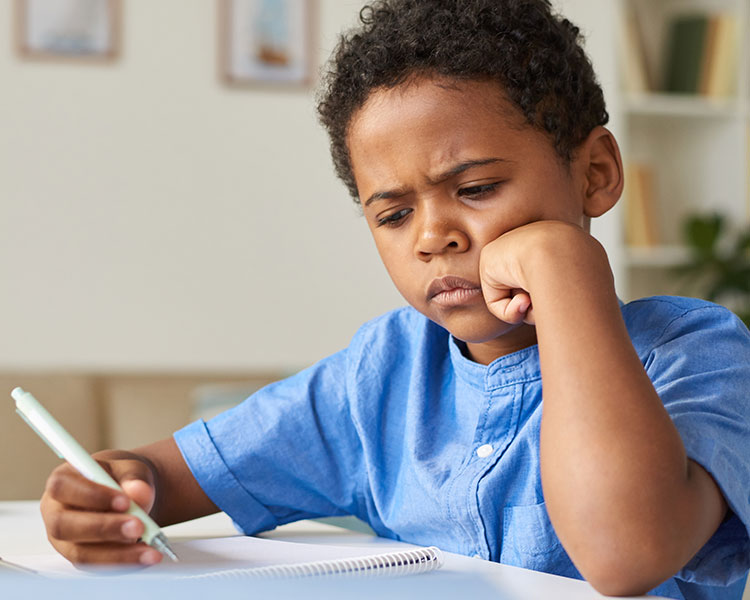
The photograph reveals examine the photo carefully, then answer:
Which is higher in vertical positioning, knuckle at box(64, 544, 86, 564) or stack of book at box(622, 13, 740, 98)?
stack of book at box(622, 13, 740, 98)

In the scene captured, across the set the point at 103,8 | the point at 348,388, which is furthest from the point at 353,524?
the point at 103,8

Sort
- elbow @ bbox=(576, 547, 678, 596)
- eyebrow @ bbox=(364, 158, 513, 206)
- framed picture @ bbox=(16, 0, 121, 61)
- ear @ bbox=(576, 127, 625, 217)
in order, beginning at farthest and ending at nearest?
framed picture @ bbox=(16, 0, 121, 61) < ear @ bbox=(576, 127, 625, 217) < eyebrow @ bbox=(364, 158, 513, 206) < elbow @ bbox=(576, 547, 678, 596)

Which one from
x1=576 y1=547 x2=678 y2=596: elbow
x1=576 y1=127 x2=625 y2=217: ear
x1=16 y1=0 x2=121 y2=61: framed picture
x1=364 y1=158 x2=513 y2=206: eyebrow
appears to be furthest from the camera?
x1=16 y1=0 x2=121 y2=61: framed picture

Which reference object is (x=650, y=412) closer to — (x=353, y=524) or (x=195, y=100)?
(x=353, y=524)

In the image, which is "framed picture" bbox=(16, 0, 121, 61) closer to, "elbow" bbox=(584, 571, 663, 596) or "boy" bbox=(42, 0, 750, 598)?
"boy" bbox=(42, 0, 750, 598)

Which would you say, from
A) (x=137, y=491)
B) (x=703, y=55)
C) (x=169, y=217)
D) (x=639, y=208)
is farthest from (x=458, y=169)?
(x=703, y=55)

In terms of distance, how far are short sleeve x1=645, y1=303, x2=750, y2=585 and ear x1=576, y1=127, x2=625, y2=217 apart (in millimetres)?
166

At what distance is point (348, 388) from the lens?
0.97m

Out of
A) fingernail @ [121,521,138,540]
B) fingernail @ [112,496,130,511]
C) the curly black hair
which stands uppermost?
the curly black hair

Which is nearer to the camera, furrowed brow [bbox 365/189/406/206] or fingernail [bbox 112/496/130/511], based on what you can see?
fingernail [bbox 112/496/130/511]

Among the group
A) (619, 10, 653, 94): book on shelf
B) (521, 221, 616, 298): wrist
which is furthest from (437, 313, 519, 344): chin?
(619, 10, 653, 94): book on shelf

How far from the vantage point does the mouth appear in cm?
78

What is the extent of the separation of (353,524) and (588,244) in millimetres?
868

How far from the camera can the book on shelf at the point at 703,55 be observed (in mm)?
2895
